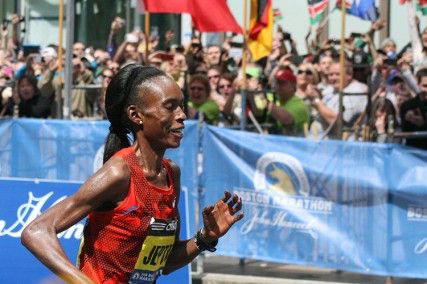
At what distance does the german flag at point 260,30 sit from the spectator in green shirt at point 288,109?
73cm

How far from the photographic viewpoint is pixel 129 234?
500 cm

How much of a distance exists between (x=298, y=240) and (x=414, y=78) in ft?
6.62

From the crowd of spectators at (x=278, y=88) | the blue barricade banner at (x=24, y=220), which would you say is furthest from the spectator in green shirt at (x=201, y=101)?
the blue barricade banner at (x=24, y=220)

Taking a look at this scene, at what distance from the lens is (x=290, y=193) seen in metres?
10.9

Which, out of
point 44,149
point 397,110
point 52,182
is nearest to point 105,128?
point 44,149

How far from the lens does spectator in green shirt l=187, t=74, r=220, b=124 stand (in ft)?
40.3

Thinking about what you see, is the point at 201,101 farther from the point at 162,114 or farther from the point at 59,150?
the point at 162,114

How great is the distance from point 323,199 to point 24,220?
259cm

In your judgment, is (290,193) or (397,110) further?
(397,110)

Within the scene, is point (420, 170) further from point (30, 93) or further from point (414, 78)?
point (30, 93)

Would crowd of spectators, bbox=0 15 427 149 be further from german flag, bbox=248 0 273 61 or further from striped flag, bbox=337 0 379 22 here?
german flag, bbox=248 0 273 61

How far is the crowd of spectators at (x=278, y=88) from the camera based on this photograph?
38.8ft

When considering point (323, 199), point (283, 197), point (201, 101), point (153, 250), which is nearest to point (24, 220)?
point (283, 197)

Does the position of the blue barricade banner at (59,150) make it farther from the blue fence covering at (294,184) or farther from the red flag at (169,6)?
the red flag at (169,6)
